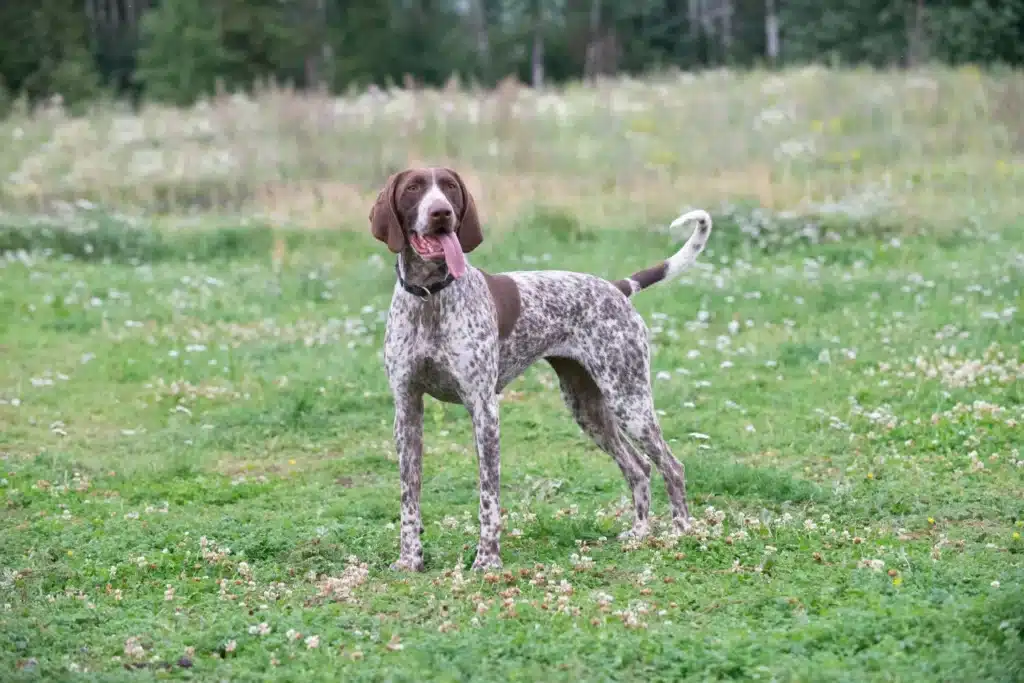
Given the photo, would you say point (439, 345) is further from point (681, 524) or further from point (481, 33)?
point (481, 33)

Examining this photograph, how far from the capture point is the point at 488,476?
650cm

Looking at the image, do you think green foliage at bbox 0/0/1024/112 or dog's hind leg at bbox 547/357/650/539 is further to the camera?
A: green foliage at bbox 0/0/1024/112

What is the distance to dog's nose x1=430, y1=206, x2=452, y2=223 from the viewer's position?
6113mm

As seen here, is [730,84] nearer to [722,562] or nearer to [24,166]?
[24,166]

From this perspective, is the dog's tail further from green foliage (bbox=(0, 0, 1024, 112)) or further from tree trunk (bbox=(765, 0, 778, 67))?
tree trunk (bbox=(765, 0, 778, 67))

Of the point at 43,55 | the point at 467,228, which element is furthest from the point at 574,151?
the point at 43,55

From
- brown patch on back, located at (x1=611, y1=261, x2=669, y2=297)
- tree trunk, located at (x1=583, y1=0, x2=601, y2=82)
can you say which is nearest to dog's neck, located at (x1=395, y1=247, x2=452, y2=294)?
brown patch on back, located at (x1=611, y1=261, x2=669, y2=297)

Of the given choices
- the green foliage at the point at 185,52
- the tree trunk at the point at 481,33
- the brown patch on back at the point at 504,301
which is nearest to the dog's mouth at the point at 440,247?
the brown patch on back at the point at 504,301

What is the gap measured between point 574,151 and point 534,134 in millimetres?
707

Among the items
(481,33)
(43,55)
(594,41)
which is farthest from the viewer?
(481,33)

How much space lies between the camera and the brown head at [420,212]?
20.2 feet

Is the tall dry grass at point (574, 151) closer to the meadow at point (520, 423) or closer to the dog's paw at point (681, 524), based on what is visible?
the meadow at point (520, 423)

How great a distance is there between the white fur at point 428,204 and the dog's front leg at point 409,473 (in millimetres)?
840

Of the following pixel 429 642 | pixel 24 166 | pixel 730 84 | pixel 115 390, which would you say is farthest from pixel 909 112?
pixel 429 642
